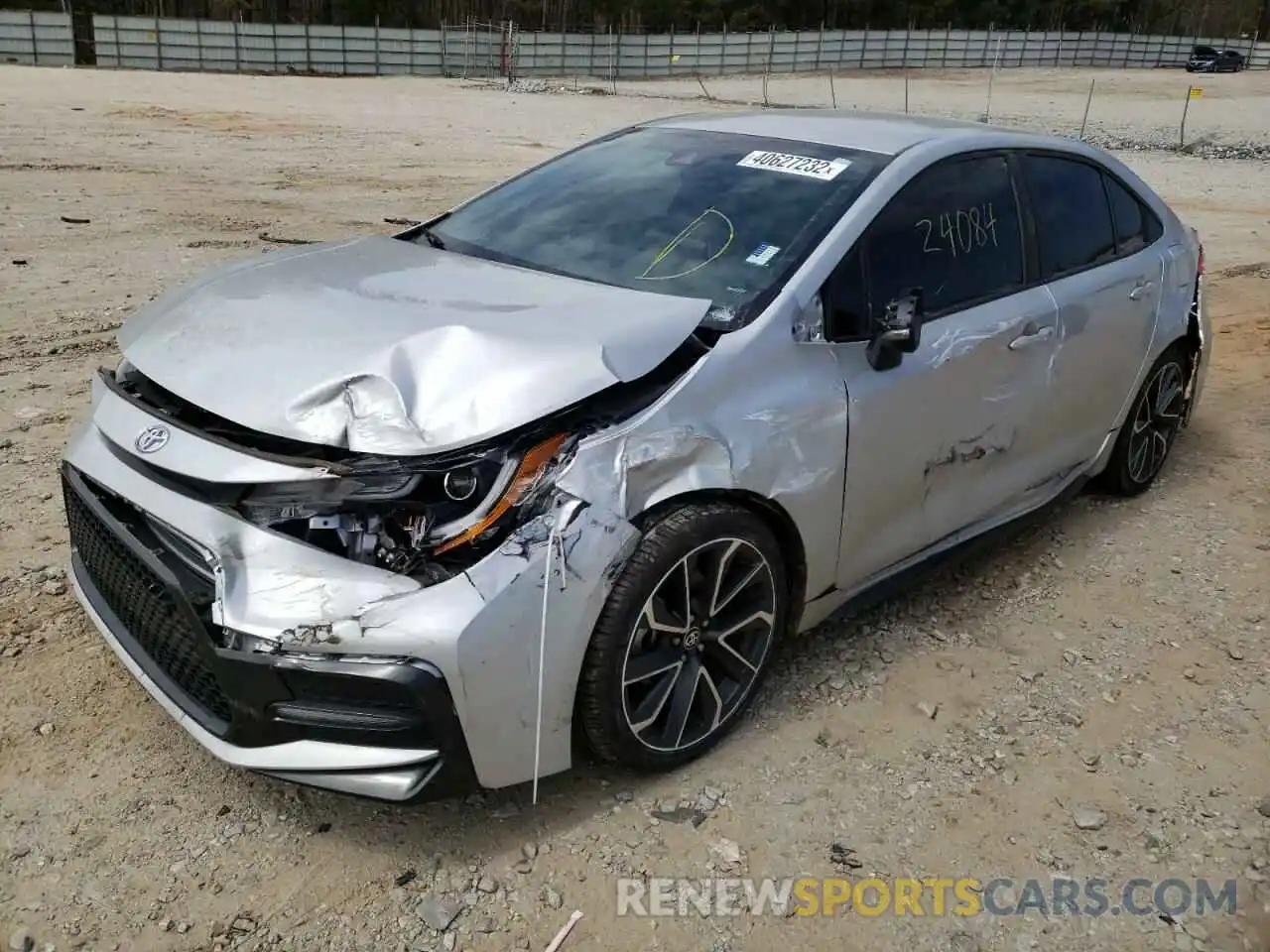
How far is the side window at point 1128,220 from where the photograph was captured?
4484 millimetres

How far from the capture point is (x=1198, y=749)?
3.31m

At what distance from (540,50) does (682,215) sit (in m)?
47.8

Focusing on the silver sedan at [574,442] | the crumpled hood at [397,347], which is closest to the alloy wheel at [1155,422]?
the silver sedan at [574,442]

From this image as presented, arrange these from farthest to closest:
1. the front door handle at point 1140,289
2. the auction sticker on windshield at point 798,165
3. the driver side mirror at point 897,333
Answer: the front door handle at point 1140,289 < the auction sticker on windshield at point 798,165 < the driver side mirror at point 897,333

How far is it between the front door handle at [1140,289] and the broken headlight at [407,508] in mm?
2962

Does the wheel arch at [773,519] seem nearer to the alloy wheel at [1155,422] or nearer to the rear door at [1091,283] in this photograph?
the rear door at [1091,283]

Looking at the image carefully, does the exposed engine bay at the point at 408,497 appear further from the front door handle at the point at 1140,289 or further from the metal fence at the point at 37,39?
the metal fence at the point at 37,39

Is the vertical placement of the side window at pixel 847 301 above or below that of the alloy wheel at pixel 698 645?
above

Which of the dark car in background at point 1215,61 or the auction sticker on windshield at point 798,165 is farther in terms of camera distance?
the dark car in background at point 1215,61

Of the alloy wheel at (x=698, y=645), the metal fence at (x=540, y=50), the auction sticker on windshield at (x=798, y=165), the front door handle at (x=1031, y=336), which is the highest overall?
the metal fence at (x=540, y=50)

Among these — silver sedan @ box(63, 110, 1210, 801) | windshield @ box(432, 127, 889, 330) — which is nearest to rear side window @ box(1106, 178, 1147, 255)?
silver sedan @ box(63, 110, 1210, 801)

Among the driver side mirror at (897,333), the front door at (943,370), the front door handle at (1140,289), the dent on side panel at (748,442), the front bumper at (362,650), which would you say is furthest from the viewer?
the front door handle at (1140,289)

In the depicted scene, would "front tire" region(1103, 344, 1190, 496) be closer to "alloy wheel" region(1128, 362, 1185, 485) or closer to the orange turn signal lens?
"alloy wheel" region(1128, 362, 1185, 485)

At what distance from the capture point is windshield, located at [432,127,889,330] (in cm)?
326
